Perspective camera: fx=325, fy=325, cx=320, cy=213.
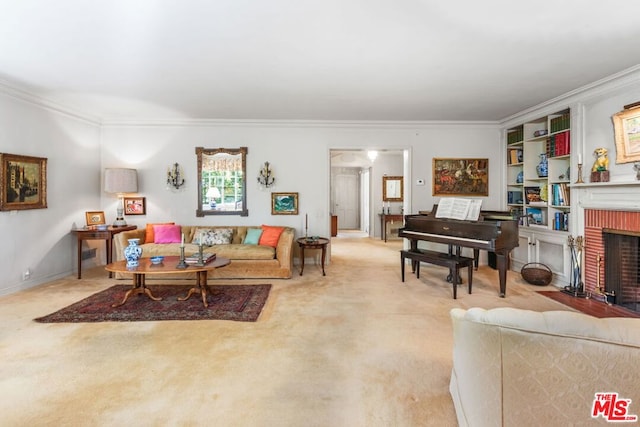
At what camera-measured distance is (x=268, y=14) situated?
95.7 inches

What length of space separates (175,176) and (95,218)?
144 cm

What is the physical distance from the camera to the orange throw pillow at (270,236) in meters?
5.28

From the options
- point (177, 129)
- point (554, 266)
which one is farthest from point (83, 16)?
point (554, 266)

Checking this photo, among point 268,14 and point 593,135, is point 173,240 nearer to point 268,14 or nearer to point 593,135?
point 268,14

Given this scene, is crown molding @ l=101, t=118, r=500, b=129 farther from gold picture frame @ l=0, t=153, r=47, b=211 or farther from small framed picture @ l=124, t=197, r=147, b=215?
gold picture frame @ l=0, t=153, r=47, b=211

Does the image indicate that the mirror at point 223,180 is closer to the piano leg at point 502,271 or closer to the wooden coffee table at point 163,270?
the wooden coffee table at point 163,270

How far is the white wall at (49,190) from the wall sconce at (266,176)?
286 cm

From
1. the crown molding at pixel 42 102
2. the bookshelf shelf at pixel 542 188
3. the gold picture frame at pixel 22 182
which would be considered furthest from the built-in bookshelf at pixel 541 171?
the crown molding at pixel 42 102

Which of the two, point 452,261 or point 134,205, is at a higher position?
point 134,205

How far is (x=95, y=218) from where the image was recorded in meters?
5.44

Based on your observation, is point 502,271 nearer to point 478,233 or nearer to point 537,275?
point 478,233

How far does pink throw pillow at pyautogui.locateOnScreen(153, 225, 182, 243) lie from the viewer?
522 centimetres

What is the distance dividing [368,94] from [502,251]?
2623mm

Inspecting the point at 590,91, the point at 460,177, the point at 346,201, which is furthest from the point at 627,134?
the point at 346,201
